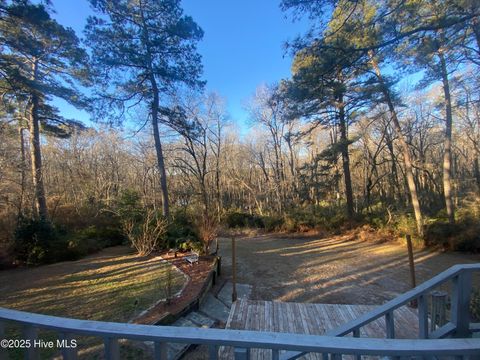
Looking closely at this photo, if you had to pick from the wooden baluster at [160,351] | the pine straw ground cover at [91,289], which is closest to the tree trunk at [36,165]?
the pine straw ground cover at [91,289]

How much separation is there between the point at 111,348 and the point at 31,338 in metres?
0.39

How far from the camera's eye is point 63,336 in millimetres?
947

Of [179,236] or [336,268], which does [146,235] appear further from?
[336,268]

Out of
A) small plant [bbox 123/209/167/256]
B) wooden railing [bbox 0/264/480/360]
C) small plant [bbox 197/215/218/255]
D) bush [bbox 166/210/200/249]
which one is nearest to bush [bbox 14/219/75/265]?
small plant [bbox 123/209/167/256]

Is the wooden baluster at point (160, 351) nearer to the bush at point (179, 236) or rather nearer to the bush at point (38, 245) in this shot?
the bush at point (179, 236)

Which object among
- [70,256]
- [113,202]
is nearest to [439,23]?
[70,256]

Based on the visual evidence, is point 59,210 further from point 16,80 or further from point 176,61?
point 176,61

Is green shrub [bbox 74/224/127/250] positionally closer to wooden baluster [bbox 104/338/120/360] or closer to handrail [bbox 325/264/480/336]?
handrail [bbox 325/264/480/336]

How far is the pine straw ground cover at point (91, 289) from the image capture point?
390 cm

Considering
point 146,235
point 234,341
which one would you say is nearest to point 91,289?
point 146,235

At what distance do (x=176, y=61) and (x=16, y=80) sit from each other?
5.27 m

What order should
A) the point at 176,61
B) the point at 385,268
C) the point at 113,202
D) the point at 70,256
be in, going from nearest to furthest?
the point at 385,268 < the point at 70,256 < the point at 176,61 < the point at 113,202

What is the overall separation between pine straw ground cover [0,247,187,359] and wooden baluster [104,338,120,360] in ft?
8.70

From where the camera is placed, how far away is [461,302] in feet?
6.03
